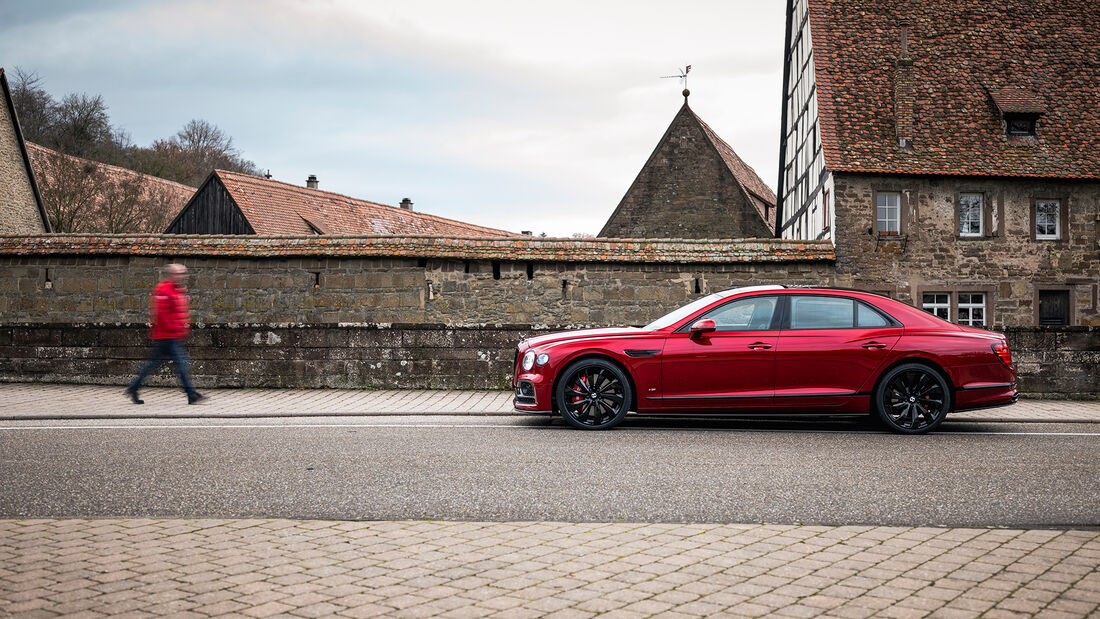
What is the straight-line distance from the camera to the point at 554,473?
713 cm

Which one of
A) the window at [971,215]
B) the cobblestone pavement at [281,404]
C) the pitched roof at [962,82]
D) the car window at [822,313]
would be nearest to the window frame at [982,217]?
the window at [971,215]

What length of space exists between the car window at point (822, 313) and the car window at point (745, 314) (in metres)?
0.25

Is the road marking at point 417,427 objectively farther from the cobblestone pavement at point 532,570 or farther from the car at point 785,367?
the cobblestone pavement at point 532,570

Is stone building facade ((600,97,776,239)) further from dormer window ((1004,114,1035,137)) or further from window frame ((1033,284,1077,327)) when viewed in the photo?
window frame ((1033,284,1077,327))

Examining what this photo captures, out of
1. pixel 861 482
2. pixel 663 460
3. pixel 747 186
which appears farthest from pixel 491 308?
pixel 747 186

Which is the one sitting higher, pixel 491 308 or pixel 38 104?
pixel 38 104

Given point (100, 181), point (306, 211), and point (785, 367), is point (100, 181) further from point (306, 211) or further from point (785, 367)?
point (785, 367)

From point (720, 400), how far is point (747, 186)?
29.0 m

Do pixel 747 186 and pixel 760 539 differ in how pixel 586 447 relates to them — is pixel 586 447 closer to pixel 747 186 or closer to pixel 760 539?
pixel 760 539

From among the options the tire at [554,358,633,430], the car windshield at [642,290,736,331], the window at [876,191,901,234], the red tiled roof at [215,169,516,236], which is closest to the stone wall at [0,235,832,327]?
the car windshield at [642,290,736,331]

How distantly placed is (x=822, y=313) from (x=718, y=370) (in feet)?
4.27

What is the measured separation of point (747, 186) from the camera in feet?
123

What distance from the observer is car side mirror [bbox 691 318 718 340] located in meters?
9.82

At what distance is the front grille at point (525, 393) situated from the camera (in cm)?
1000
